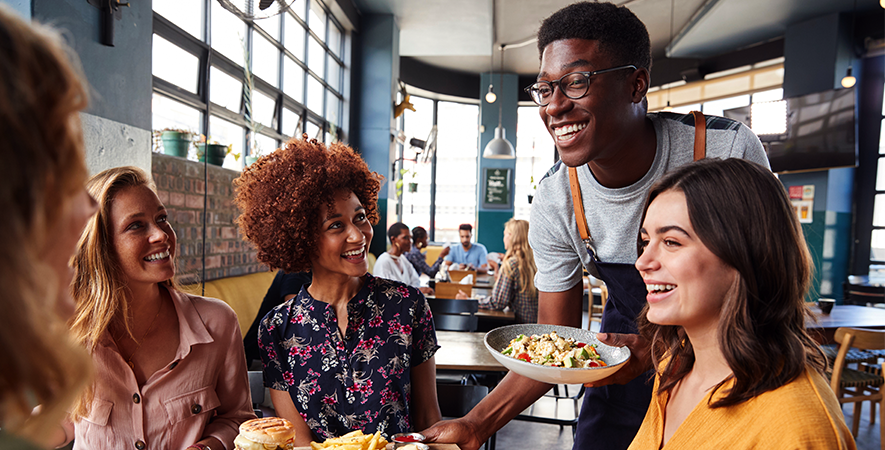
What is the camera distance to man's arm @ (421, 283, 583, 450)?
141 cm

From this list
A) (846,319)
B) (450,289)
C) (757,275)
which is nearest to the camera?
(757,275)

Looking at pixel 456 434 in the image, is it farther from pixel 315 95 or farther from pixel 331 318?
pixel 315 95

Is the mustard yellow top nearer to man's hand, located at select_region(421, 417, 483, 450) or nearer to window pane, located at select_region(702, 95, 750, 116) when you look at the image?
man's hand, located at select_region(421, 417, 483, 450)

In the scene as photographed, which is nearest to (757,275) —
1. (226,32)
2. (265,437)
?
(265,437)

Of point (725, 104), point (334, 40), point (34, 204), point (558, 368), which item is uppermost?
point (334, 40)

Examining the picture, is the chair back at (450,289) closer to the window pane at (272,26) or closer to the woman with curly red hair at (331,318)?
the woman with curly red hair at (331,318)

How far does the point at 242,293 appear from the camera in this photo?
3.80 m

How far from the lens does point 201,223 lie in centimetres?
348

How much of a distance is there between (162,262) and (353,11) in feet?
21.4

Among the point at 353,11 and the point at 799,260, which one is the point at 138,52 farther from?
the point at 353,11

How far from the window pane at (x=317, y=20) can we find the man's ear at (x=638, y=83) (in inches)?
223

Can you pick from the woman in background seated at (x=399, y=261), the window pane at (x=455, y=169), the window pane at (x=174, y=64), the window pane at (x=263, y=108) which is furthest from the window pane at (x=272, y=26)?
the window pane at (x=455, y=169)

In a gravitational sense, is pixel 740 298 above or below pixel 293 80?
below

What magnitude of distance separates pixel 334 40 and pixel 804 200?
724 cm
